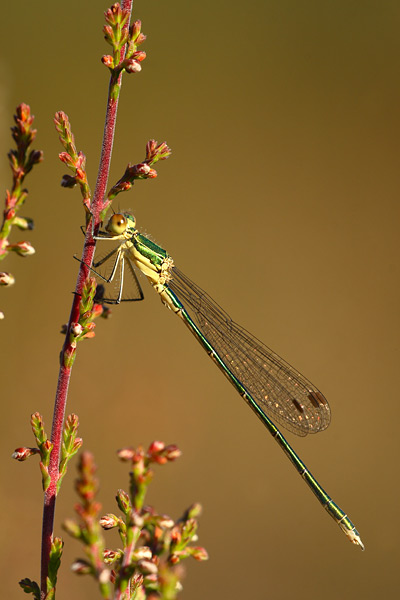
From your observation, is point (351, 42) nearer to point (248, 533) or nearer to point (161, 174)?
point (161, 174)

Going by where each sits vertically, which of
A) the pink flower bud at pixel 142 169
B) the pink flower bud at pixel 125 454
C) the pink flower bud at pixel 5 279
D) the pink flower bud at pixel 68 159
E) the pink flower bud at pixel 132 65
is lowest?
the pink flower bud at pixel 125 454

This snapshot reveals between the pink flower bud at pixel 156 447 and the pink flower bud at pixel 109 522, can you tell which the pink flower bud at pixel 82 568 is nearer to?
the pink flower bud at pixel 156 447

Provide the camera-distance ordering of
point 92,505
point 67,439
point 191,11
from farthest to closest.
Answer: point 191,11
point 67,439
point 92,505

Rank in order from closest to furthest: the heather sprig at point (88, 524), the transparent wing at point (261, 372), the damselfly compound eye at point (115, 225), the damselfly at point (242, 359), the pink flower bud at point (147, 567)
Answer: the heather sprig at point (88, 524) < the pink flower bud at point (147, 567) < the damselfly compound eye at point (115, 225) < the damselfly at point (242, 359) < the transparent wing at point (261, 372)

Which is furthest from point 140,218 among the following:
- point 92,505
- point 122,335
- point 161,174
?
point 92,505

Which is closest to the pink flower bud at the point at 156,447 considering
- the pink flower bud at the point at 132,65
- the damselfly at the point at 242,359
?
the pink flower bud at the point at 132,65

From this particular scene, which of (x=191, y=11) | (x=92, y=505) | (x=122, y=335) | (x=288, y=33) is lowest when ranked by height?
(x=92, y=505)

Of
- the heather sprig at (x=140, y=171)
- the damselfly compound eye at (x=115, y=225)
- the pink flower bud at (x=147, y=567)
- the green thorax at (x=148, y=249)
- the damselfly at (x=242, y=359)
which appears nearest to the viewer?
the pink flower bud at (x=147, y=567)
